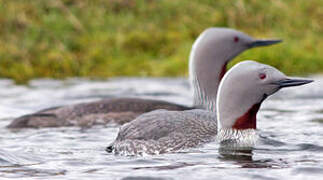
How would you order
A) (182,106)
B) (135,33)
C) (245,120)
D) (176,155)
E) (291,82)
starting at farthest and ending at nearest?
(135,33) → (182,106) → (245,120) → (291,82) → (176,155)

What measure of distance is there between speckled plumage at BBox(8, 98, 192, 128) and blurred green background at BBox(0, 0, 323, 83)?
489 centimetres

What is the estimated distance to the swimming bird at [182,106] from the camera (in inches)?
316

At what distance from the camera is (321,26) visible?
→ 583 inches

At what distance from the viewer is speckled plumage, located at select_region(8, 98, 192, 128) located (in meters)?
8.01

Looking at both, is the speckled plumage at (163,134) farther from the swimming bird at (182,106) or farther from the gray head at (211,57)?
the gray head at (211,57)

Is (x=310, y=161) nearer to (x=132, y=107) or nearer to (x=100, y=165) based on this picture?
(x=100, y=165)

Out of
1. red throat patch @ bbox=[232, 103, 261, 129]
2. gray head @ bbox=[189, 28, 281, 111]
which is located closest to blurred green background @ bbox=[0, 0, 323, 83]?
gray head @ bbox=[189, 28, 281, 111]

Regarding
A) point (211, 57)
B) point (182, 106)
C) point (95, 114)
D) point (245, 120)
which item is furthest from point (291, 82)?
point (95, 114)

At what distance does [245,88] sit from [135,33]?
8.34m

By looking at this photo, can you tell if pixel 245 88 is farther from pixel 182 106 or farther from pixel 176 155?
pixel 182 106

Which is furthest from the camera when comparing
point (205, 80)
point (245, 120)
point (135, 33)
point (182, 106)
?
point (135, 33)

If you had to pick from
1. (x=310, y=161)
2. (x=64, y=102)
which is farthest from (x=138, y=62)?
(x=310, y=161)

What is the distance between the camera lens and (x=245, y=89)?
614 cm

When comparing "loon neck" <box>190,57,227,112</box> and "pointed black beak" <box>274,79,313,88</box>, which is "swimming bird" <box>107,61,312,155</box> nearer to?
"pointed black beak" <box>274,79,313,88</box>
